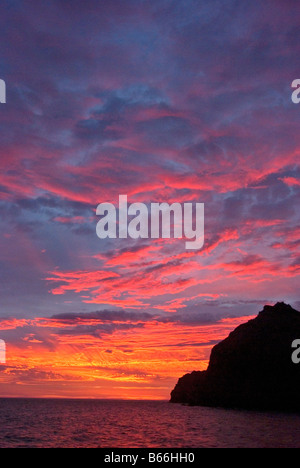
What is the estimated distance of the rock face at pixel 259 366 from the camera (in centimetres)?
12938

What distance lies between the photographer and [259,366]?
442 feet

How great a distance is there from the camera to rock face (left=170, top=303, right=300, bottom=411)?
12938 centimetres
